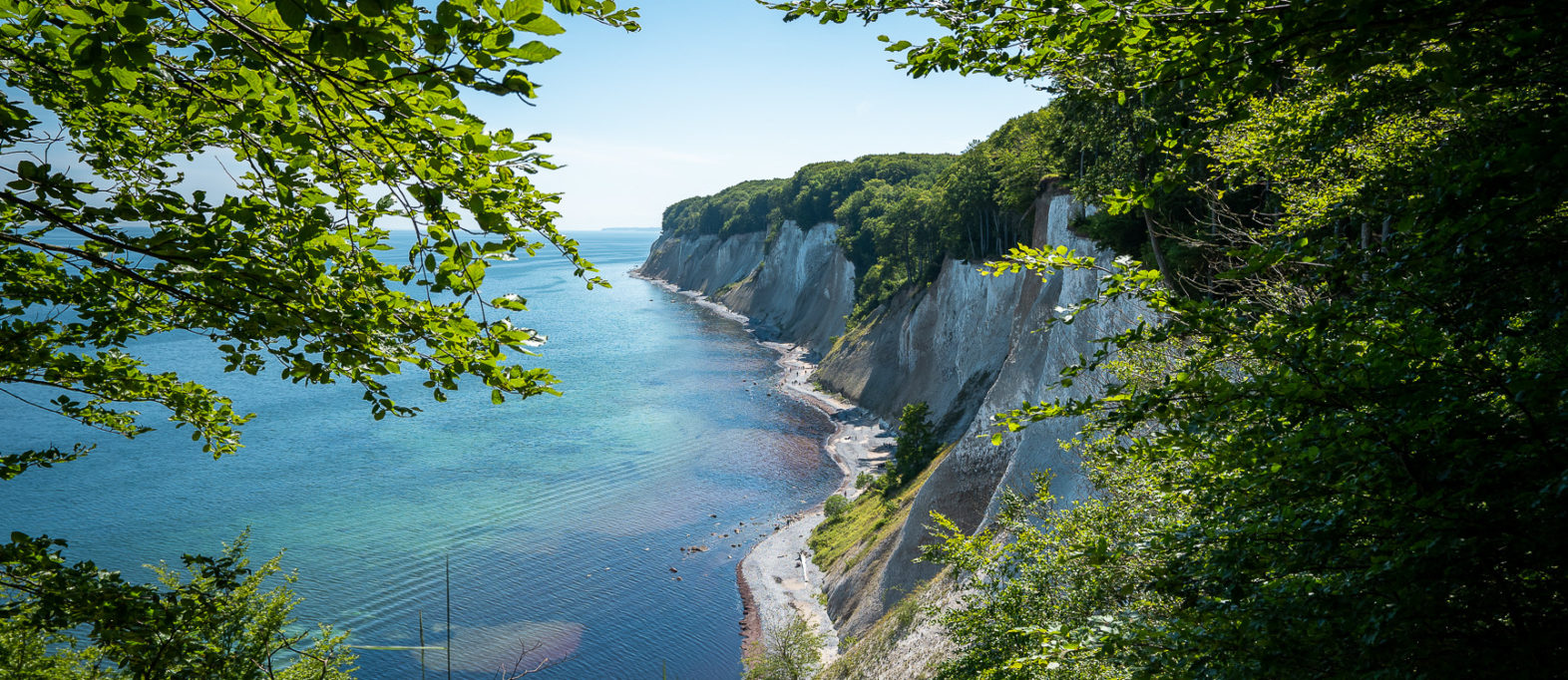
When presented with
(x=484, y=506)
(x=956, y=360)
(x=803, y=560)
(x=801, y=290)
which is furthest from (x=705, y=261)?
(x=803, y=560)

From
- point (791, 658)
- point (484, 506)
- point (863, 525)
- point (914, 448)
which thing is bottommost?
point (791, 658)

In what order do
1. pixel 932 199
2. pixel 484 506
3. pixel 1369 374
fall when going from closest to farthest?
pixel 1369 374
pixel 484 506
pixel 932 199

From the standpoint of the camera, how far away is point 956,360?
4884 cm

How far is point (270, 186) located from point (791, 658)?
25.5 m

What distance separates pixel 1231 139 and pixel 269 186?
41.8 feet

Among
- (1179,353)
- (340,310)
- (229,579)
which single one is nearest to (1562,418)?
(340,310)

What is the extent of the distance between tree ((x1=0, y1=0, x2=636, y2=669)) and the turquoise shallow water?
26639 mm

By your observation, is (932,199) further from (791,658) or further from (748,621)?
(791,658)

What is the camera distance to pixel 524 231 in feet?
15.4

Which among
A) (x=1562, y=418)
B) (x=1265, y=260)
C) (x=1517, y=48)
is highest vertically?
(x=1517, y=48)

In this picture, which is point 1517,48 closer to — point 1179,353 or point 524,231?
point 524,231

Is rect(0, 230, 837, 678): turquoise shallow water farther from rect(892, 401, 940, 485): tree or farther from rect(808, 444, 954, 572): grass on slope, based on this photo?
rect(892, 401, 940, 485): tree

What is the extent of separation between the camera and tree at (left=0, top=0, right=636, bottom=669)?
10.6 feet

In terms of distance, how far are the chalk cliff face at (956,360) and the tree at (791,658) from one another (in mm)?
1851
